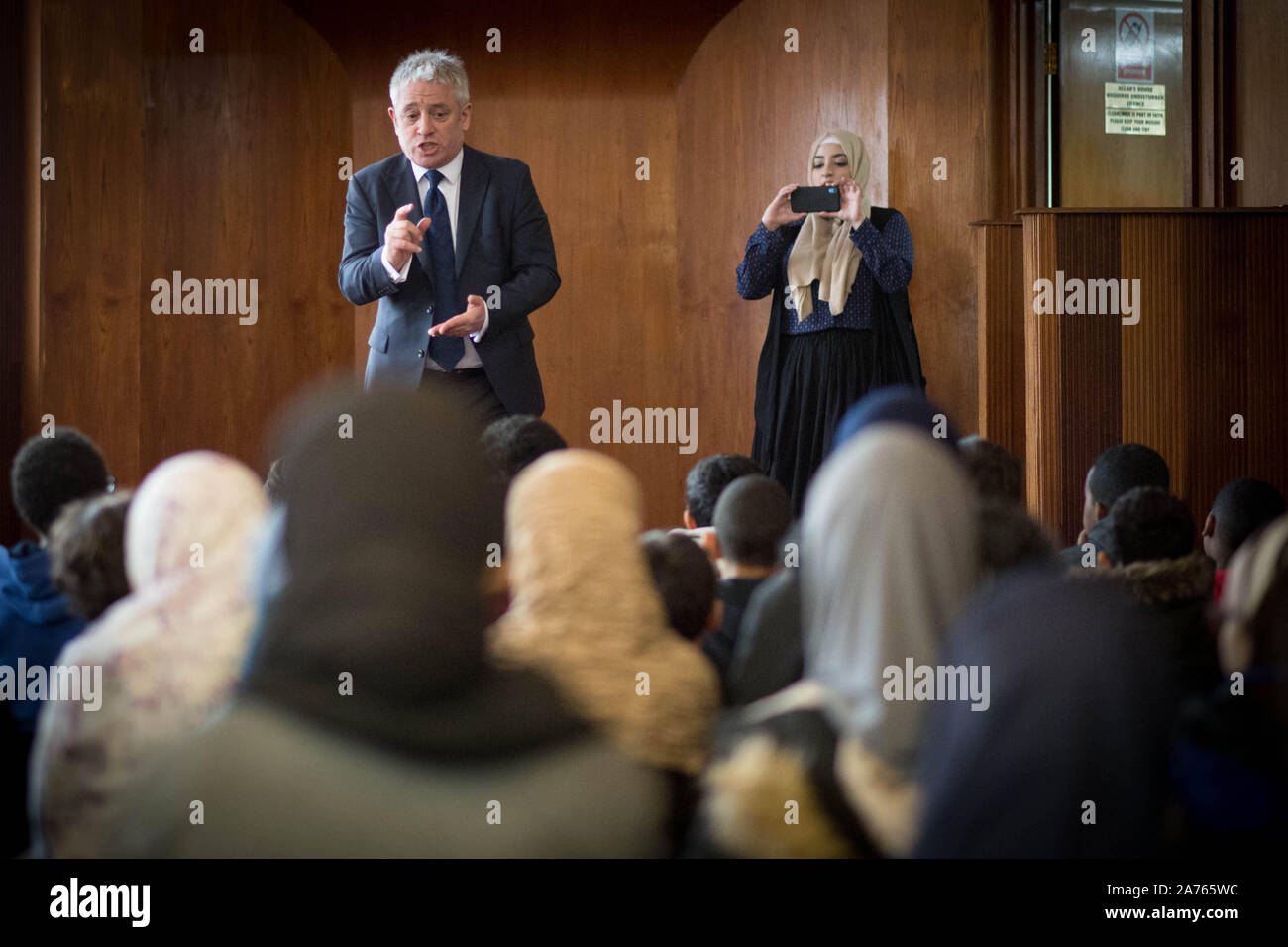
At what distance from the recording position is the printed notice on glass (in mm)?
5574

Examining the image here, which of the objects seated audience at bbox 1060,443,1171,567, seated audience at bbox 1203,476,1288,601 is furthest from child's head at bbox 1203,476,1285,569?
seated audience at bbox 1060,443,1171,567

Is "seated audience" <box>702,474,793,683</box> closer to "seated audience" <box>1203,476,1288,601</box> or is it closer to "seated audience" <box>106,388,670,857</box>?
"seated audience" <box>106,388,670,857</box>

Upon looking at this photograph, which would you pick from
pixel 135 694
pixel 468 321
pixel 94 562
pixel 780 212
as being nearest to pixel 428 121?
pixel 468 321

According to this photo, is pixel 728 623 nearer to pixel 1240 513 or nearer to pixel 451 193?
pixel 1240 513

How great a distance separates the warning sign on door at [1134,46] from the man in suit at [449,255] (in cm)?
306

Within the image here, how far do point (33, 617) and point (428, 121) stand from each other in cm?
208

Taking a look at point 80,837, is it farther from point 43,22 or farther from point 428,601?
point 43,22

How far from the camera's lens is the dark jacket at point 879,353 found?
460 centimetres

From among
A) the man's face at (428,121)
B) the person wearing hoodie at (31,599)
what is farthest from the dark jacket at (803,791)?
the man's face at (428,121)

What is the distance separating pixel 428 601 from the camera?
1292mm

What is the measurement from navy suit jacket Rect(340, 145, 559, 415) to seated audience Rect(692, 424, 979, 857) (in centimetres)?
233
